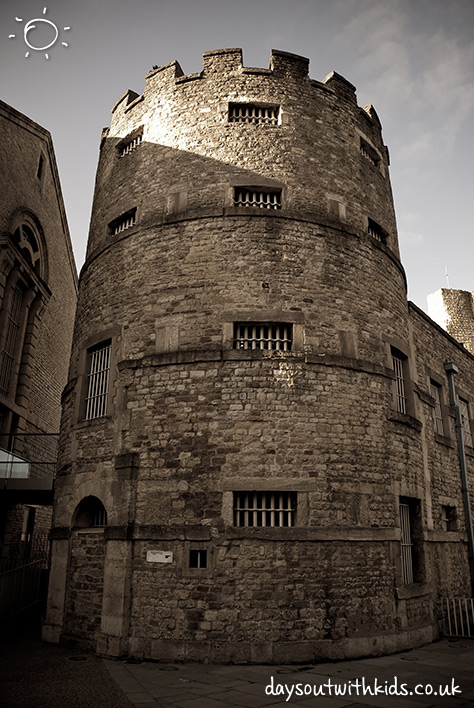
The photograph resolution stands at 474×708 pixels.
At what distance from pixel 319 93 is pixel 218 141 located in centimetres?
313

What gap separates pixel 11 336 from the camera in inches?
697

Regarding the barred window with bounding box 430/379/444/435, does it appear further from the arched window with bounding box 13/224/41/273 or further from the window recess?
the arched window with bounding box 13/224/41/273

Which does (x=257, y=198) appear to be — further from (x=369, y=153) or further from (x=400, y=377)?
(x=400, y=377)

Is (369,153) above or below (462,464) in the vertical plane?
above

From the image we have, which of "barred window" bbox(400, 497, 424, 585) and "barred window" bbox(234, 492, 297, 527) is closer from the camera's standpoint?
"barred window" bbox(234, 492, 297, 527)

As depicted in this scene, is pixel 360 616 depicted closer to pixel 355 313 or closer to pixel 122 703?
pixel 122 703

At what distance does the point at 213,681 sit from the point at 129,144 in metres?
12.3

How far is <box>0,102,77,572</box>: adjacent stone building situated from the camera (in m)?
14.5

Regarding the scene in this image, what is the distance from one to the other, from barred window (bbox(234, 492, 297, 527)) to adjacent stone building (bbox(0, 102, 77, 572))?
6334mm

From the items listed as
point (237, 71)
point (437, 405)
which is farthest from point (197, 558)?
point (237, 71)

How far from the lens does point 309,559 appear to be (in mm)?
8711

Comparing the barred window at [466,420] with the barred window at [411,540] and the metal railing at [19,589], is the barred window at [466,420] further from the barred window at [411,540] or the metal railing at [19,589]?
the metal railing at [19,589]

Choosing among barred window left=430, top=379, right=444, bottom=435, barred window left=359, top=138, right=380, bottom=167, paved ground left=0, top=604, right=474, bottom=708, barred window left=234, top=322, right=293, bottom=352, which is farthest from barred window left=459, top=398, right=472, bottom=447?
barred window left=234, top=322, right=293, bottom=352

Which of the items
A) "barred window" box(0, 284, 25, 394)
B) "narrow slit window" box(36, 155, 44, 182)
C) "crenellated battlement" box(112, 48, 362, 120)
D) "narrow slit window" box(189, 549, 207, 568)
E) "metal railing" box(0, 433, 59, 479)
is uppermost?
"narrow slit window" box(36, 155, 44, 182)
